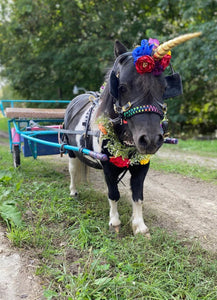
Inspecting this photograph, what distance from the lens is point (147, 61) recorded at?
1895mm

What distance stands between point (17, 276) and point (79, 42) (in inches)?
484

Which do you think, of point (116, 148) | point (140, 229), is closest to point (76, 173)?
point (140, 229)

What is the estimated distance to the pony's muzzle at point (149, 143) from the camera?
A: 185cm

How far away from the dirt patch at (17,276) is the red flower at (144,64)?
1699 millimetres

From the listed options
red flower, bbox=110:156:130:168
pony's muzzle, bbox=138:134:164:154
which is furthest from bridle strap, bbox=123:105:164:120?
red flower, bbox=110:156:130:168

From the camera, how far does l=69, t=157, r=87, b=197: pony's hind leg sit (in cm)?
388

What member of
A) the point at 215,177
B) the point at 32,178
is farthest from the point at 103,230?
the point at 215,177

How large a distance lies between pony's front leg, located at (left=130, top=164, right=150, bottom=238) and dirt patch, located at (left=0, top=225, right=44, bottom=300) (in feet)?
3.33

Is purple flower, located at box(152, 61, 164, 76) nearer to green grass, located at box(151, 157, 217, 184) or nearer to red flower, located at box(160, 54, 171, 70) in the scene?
red flower, located at box(160, 54, 171, 70)

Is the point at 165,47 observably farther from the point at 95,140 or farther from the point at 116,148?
the point at 95,140

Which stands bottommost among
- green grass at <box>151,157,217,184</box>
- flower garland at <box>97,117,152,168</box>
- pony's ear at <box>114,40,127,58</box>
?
green grass at <box>151,157,217,184</box>

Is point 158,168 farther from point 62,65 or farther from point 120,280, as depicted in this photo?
point 62,65

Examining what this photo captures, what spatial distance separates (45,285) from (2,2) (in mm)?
14913

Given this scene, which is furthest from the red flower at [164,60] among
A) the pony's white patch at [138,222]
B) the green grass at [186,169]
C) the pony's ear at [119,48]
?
the green grass at [186,169]
